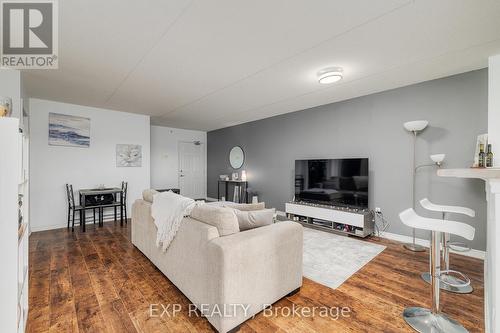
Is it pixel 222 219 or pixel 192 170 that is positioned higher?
pixel 192 170

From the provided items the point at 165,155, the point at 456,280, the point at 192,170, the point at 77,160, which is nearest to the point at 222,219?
the point at 456,280

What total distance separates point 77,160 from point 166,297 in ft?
12.9

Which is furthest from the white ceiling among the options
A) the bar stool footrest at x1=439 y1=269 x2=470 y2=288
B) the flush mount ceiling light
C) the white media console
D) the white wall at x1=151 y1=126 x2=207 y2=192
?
the white wall at x1=151 y1=126 x2=207 y2=192

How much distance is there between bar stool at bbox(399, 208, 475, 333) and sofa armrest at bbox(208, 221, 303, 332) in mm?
915

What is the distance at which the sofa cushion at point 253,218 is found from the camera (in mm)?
1965

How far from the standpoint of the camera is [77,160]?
179 inches

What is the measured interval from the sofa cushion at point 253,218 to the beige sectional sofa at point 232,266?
0.09 metres

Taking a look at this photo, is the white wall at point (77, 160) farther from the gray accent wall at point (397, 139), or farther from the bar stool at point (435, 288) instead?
the bar stool at point (435, 288)

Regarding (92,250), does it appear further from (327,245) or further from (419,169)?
(419,169)

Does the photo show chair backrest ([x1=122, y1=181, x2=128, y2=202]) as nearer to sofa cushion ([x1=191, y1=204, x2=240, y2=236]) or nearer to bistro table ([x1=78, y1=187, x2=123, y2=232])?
bistro table ([x1=78, y1=187, x2=123, y2=232])

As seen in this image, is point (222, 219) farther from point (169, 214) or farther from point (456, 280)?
point (456, 280)

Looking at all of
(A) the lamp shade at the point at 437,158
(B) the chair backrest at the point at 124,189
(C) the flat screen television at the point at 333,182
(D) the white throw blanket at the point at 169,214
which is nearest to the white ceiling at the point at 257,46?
(A) the lamp shade at the point at 437,158

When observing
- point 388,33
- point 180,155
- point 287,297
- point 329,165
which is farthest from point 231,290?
point 180,155

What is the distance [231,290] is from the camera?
1575mm
